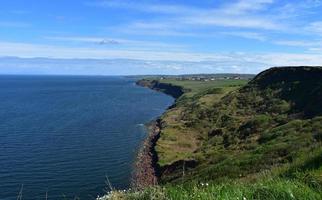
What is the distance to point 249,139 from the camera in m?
60.3

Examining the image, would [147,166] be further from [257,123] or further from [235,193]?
[235,193]

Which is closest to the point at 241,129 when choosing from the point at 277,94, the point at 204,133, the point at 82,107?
the point at 204,133

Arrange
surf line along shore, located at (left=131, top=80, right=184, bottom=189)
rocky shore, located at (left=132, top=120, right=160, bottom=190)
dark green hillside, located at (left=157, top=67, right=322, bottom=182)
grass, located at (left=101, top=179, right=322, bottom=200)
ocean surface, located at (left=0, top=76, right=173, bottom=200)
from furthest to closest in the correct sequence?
surf line along shore, located at (left=131, top=80, right=184, bottom=189) → rocky shore, located at (left=132, top=120, right=160, bottom=190) → ocean surface, located at (left=0, top=76, right=173, bottom=200) → dark green hillside, located at (left=157, top=67, right=322, bottom=182) → grass, located at (left=101, top=179, right=322, bottom=200)

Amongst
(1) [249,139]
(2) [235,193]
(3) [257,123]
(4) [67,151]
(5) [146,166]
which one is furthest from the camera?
(4) [67,151]

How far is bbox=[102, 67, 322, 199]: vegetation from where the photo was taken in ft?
26.2

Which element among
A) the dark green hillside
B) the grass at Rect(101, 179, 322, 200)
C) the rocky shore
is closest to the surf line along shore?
the rocky shore

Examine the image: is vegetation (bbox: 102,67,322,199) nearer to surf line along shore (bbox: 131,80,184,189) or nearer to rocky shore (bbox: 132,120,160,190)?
surf line along shore (bbox: 131,80,184,189)

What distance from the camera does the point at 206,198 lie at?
723 cm

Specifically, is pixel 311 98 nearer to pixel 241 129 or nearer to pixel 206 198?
pixel 241 129

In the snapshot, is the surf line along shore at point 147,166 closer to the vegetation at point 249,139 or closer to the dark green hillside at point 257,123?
the vegetation at point 249,139

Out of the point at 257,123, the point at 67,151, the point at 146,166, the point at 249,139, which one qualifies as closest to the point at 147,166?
the point at 146,166

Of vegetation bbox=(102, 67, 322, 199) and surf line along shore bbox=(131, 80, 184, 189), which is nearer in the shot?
vegetation bbox=(102, 67, 322, 199)

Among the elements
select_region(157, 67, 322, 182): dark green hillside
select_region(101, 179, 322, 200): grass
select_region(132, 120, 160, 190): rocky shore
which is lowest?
select_region(132, 120, 160, 190): rocky shore

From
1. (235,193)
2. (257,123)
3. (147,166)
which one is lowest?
(147,166)
